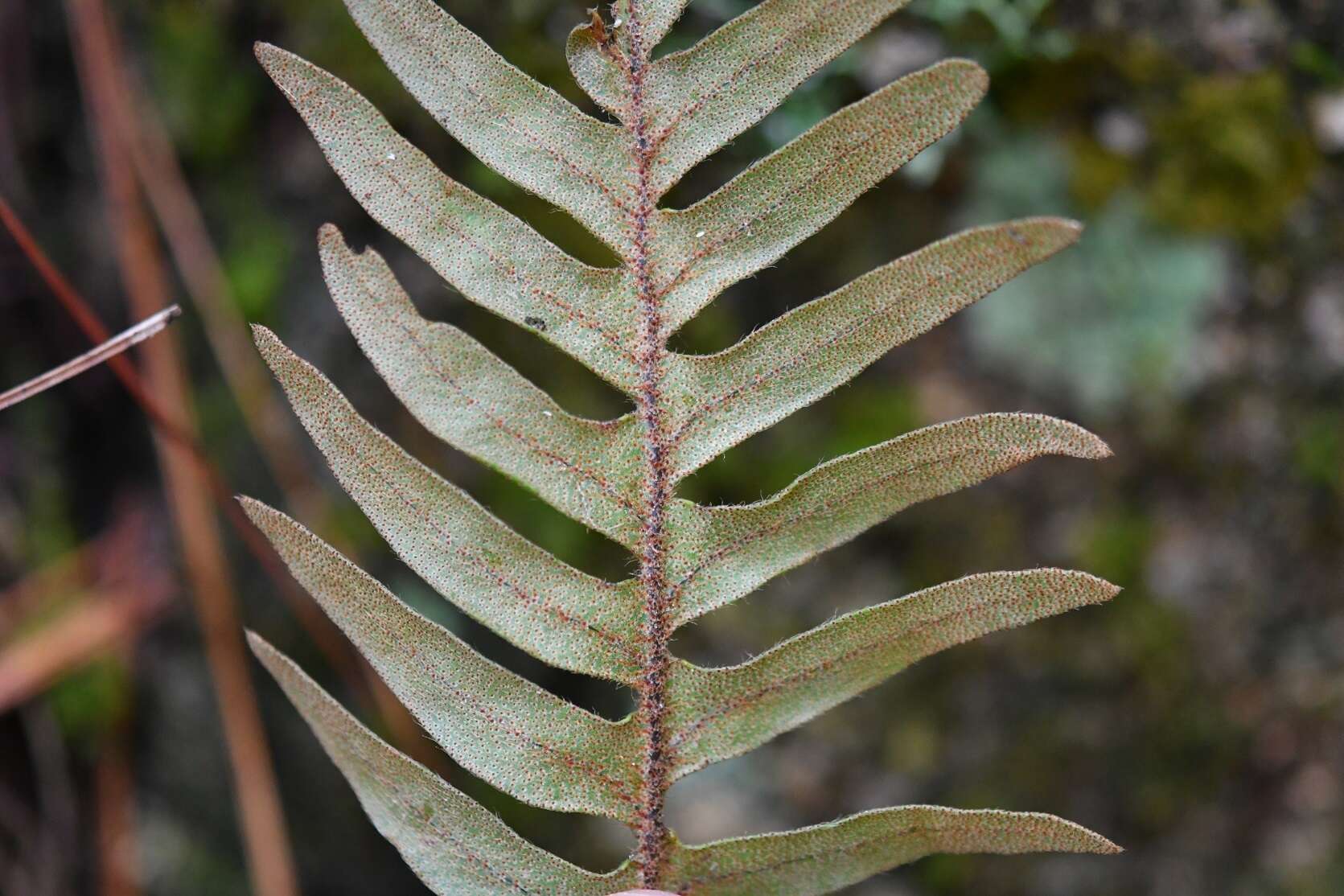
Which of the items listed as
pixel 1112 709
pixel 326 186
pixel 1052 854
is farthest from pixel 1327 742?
pixel 326 186

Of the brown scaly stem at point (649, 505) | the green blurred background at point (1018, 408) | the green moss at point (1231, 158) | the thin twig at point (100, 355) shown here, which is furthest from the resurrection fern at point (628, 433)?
the green moss at point (1231, 158)

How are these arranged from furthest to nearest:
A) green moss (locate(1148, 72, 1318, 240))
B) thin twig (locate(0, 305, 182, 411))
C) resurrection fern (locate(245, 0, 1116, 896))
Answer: green moss (locate(1148, 72, 1318, 240)), thin twig (locate(0, 305, 182, 411)), resurrection fern (locate(245, 0, 1116, 896))

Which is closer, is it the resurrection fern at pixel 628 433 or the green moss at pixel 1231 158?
the resurrection fern at pixel 628 433

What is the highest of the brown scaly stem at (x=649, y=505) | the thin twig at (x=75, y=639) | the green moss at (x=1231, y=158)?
the green moss at (x=1231, y=158)

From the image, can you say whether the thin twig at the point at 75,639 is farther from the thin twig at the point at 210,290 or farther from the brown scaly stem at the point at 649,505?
the brown scaly stem at the point at 649,505

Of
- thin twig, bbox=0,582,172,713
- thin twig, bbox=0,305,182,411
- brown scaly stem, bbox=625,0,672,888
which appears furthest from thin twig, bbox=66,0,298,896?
brown scaly stem, bbox=625,0,672,888

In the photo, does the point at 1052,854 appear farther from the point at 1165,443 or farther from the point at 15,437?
the point at 15,437

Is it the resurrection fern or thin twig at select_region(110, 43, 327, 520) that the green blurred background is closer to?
thin twig at select_region(110, 43, 327, 520)

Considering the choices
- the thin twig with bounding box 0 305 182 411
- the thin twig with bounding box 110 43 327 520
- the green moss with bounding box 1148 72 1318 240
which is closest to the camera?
the thin twig with bounding box 0 305 182 411
